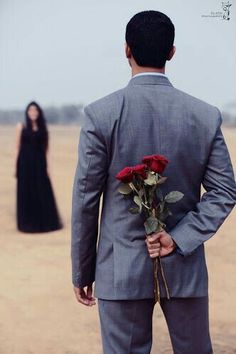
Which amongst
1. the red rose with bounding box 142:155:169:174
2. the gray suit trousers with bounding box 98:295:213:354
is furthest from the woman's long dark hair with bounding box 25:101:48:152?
the red rose with bounding box 142:155:169:174

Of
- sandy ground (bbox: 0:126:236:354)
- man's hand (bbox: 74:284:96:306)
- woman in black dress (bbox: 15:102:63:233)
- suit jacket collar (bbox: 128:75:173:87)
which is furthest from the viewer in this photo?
woman in black dress (bbox: 15:102:63:233)

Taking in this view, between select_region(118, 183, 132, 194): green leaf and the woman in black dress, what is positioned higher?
select_region(118, 183, 132, 194): green leaf

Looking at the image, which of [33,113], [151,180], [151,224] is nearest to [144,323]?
[151,224]

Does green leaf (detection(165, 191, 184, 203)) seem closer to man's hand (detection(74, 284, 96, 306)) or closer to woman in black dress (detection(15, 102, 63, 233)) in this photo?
man's hand (detection(74, 284, 96, 306))

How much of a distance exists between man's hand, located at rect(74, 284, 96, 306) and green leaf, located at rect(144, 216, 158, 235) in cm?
32

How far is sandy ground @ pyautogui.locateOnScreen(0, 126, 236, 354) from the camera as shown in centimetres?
380

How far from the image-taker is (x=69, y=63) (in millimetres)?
14547

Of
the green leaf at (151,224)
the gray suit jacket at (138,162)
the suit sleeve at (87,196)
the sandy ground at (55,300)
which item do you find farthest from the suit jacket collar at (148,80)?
the sandy ground at (55,300)

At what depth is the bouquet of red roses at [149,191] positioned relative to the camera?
1925 millimetres

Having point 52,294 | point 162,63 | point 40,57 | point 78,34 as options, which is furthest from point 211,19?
point 162,63

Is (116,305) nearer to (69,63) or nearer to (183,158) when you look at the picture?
(183,158)

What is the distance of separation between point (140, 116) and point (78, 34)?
1229 cm

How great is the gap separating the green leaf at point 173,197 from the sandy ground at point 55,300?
6.02 feet

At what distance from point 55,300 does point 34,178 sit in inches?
120
